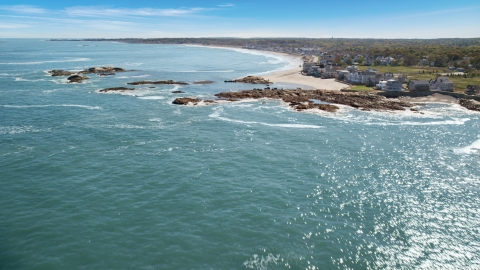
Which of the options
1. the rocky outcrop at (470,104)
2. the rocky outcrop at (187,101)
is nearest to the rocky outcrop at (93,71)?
the rocky outcrop at (187,101)

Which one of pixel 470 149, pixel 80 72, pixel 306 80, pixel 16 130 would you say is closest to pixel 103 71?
pixel 80 72

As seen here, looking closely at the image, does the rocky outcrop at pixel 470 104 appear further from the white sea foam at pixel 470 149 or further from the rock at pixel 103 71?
the rock at pixel 103 71

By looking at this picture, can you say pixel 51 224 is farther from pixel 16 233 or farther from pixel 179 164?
pixel 179 164

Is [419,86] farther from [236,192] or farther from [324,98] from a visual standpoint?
[236,192]

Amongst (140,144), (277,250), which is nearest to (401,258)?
(277,250)

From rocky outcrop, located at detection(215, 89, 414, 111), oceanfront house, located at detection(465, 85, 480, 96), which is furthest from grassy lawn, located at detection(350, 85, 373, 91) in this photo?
oceanfront house, located at detection(465, 85, 480, 96)
